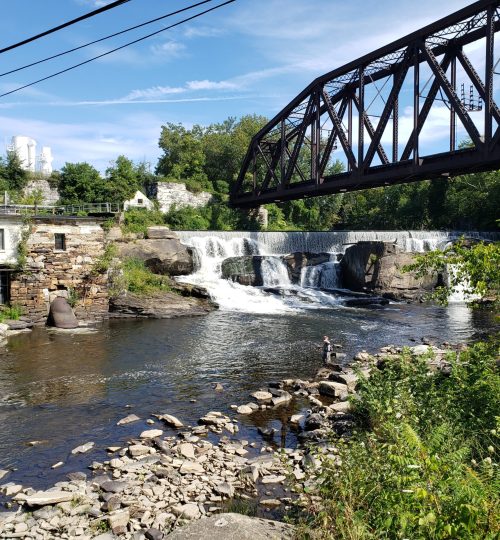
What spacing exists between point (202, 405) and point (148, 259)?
19817 mm

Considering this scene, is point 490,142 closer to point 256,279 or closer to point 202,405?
point 256,279

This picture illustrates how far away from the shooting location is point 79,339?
21.3m

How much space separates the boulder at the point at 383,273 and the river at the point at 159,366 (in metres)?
4.70

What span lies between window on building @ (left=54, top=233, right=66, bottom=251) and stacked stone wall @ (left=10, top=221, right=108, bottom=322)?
0.40ft

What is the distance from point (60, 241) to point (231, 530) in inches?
908

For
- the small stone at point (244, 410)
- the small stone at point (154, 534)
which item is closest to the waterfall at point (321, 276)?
the small stone at point (244, 410)

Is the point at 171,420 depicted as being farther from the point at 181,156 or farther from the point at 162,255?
the point at 181,156

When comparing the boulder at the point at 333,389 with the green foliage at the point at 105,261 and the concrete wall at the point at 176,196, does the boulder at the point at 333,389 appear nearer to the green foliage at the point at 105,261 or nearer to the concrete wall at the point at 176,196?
the green foliage at the point at 105,261

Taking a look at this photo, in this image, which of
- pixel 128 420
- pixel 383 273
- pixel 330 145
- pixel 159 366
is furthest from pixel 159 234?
pixel 128 420

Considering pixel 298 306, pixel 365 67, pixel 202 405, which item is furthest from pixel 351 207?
pixel 202 405

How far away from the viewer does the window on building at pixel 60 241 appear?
85.2 feet

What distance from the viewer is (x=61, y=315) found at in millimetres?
24031

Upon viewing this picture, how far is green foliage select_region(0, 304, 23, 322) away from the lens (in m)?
23.8

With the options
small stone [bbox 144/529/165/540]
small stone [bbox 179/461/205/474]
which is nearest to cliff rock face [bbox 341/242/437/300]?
small stone [bbox 179/461/205/474]
